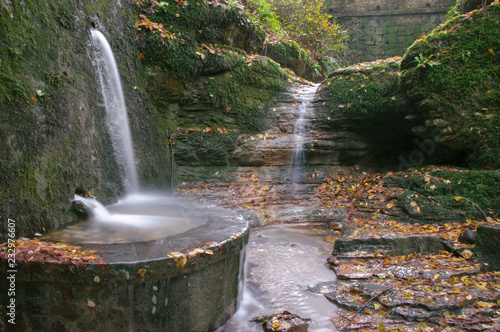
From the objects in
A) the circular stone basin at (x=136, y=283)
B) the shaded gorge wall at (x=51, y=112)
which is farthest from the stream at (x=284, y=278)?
the shaded gorge wall at (x=51, y=112)

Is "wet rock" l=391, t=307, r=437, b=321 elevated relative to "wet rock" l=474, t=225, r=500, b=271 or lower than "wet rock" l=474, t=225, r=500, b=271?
lower

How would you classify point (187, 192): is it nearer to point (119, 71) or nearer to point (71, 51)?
point (119, 71)

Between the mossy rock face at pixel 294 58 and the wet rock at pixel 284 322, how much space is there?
872cm

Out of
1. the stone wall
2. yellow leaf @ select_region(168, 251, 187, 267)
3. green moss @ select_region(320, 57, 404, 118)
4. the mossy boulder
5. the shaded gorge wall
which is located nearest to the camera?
yellow leaf @ select_region(168, 251, 187, 267)

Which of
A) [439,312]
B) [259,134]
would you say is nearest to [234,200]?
[259,134]

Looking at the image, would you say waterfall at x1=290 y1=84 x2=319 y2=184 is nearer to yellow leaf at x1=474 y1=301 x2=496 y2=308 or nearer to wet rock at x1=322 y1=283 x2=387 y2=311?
wet rock at x1=322 y1=283 x2=387 y2=311

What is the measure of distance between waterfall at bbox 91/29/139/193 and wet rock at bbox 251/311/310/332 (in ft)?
11.6

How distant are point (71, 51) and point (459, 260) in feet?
19.5

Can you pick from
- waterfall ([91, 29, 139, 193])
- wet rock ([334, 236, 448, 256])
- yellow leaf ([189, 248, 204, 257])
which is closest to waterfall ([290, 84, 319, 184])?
wet rock ([334, 236, 448, 256])

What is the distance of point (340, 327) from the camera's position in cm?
308

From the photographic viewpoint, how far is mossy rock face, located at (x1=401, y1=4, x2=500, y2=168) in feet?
19.9

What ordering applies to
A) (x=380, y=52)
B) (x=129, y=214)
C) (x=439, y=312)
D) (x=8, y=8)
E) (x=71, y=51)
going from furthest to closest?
1. (x=380, y=52)
2. (x=71, y=51)
3. (x=129, y=214)
4. (x=8, y=8)
5. (x=439, y=312)

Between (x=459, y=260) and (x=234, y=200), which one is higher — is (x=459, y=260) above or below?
below

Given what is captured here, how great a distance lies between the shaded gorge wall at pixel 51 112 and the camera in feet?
10.6
